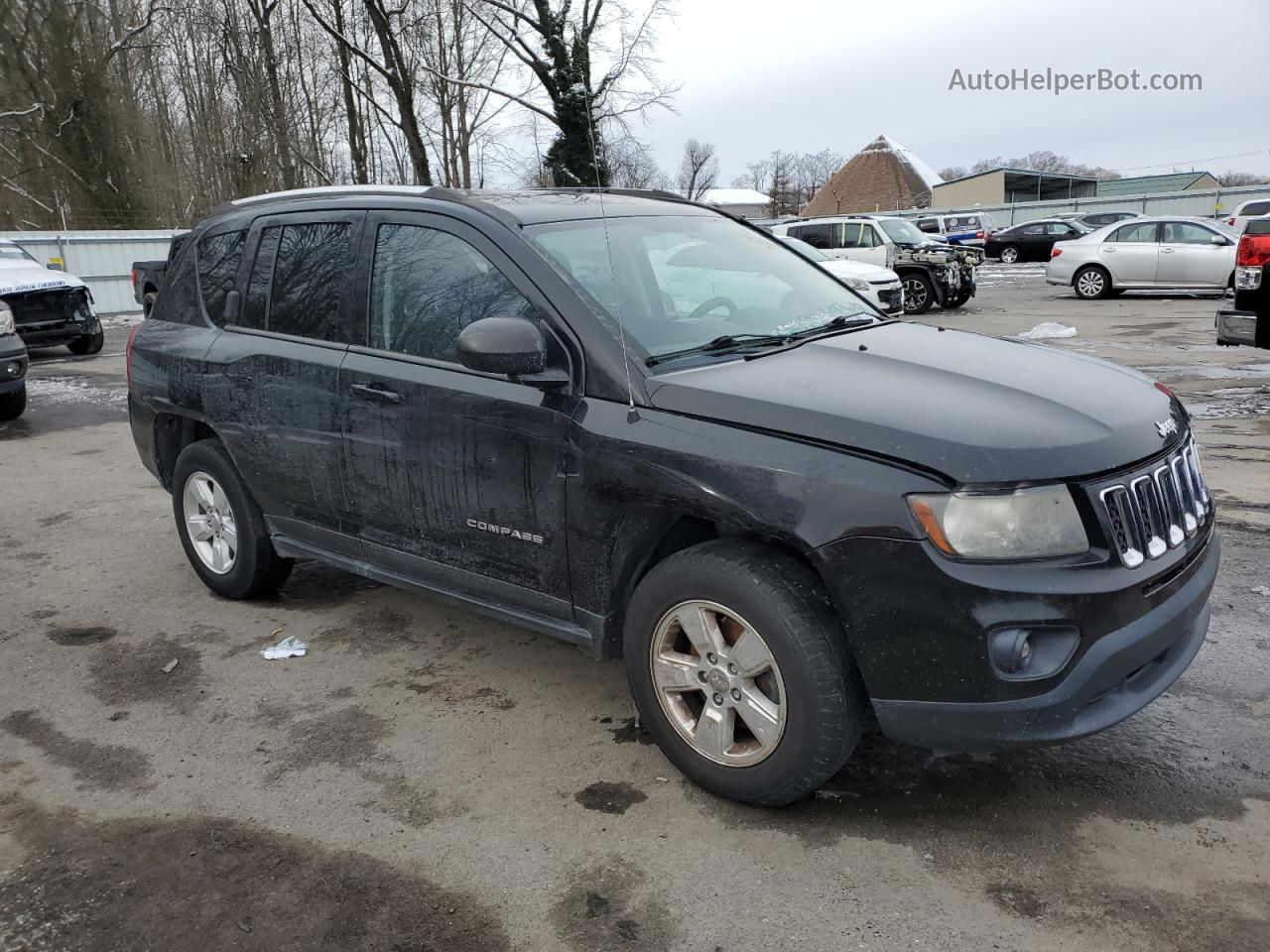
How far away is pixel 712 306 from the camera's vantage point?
3658mm

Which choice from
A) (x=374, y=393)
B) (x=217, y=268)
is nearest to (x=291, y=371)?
(x=374, y=393)

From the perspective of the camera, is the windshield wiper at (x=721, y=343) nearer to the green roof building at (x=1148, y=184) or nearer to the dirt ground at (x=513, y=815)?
the dirt ground at (x=513, y=815)

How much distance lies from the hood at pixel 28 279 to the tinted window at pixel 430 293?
11957 millimetres

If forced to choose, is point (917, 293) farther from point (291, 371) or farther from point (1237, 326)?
point (291, 371)

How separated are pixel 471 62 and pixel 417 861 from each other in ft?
108

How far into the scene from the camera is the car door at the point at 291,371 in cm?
399

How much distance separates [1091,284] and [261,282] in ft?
63.1

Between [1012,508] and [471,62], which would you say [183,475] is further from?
[471,62]

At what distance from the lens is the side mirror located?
3131 millimetres

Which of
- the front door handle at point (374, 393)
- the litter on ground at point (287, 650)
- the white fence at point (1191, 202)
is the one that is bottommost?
the litter on ground at point (287, 650)

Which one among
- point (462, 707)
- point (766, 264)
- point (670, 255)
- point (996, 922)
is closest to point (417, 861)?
point (462, 707)

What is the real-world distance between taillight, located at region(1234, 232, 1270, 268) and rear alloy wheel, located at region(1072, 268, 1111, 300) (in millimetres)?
12489

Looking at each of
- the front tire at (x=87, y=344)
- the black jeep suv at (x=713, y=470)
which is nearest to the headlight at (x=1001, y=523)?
the black jeep suv at (x=713, y=470)

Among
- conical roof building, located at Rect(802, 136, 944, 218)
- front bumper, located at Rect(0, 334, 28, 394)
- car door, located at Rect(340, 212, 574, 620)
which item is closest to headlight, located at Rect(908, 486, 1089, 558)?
car door, located at Rect(340, 212, 574, 620)
